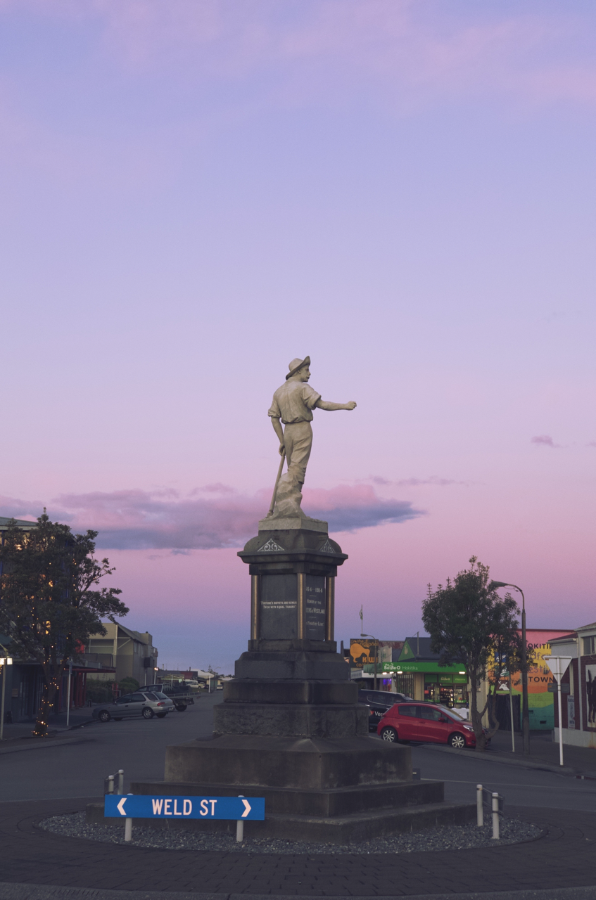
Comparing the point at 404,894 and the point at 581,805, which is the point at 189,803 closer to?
the point at 404,894

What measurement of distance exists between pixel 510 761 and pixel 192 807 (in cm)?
2242

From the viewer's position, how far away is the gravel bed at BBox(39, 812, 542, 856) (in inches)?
424

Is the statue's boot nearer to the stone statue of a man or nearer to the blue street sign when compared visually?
the stone statue of a man

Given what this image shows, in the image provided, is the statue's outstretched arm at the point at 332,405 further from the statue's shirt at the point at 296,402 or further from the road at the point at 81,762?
the road at the point at 81,762

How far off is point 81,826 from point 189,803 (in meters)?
2.58

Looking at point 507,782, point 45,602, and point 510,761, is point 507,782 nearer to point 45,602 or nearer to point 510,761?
point 510,761

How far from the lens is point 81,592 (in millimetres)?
40000

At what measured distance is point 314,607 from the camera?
14180 mm

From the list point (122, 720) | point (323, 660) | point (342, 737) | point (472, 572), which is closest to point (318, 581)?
point (323, 660)

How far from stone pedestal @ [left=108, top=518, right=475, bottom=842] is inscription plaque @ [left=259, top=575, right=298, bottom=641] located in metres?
0.02

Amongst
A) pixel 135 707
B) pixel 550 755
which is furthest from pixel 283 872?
pixel 135 707

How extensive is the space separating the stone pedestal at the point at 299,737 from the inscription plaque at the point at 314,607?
22 mm

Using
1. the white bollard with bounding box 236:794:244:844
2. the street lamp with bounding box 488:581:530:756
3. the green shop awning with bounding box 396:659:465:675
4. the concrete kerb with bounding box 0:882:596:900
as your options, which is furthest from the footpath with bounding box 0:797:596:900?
the green shop awning with bounding box 396:659:465:675

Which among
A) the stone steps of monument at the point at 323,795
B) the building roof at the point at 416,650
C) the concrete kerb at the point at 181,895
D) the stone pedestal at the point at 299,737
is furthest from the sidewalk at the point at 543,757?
the building roof at the point at 416,650
